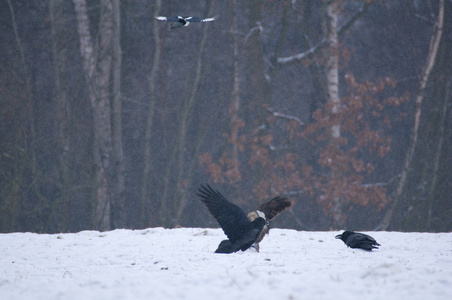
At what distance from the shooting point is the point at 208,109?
16.5 meters

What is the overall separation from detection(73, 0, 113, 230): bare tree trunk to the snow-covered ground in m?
5.23

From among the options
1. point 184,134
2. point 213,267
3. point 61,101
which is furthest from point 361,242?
point 61,101

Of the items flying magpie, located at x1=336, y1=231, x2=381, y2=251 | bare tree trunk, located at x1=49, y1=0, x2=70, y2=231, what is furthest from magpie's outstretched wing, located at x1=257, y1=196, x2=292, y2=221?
bare tree trunk, located at x1=49, y1=0, x2=70, y2=231

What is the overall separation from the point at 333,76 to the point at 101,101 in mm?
6637

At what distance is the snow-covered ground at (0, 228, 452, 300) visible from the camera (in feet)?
17.1

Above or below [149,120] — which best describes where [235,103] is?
above

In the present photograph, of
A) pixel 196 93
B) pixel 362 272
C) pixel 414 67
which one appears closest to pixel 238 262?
pixel 362 272

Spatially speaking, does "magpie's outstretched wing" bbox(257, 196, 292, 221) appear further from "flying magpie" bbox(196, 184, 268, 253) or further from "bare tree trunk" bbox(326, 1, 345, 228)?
"bare tree trunk" bbox(326, 1, 345, 228)

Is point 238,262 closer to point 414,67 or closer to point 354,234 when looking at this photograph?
point 354,234

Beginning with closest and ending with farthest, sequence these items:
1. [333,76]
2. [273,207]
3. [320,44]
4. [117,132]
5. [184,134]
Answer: [273,207] → [333,76] → [320,44] → [117,132] → [184,134]

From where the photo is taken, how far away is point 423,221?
50.3 feet

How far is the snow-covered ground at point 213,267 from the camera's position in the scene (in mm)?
5227

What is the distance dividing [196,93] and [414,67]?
269 inches

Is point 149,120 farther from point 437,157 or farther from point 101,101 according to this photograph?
point 437,157
